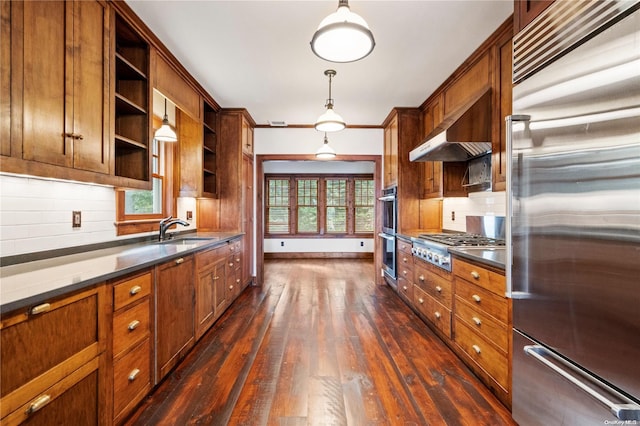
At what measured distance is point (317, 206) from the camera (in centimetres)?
789

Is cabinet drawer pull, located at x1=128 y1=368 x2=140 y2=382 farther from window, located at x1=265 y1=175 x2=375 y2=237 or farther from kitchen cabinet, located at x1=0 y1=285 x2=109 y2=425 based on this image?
window, located at x1=265 y1=175 x2=375 y2=237

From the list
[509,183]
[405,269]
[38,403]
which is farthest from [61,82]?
[405,269]

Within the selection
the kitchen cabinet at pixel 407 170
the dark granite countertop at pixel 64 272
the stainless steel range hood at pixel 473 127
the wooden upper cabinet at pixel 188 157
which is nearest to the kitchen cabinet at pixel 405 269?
the kitchen cabinet at pixel 407 170

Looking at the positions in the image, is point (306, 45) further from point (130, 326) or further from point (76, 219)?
point (130, 326)

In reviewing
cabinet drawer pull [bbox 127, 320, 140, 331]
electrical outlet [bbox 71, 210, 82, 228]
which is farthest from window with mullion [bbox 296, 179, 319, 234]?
cabinet drawer pull [bbox 127, 320, 140, 331]

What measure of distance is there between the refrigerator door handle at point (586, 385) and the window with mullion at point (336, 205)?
6.52m

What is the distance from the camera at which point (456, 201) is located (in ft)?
12.9

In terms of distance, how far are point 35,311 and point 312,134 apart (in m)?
4.48

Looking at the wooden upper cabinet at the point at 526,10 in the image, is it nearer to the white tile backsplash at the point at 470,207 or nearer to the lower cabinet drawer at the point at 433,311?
the white tile backsplash at the point at 470,207

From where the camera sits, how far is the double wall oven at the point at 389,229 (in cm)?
424

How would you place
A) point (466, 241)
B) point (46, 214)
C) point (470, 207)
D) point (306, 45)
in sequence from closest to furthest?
point (46, 214), point (306, 45), point (466, 241), point (470, 207)

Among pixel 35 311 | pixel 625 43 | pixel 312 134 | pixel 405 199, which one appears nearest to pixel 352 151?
pixel 312 134

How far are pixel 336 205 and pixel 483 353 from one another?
6.01 m

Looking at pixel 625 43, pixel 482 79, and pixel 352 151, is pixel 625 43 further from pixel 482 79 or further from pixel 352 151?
pixel 352 151
